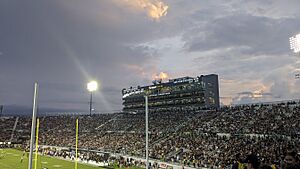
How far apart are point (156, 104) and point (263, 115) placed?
25608 millimetres

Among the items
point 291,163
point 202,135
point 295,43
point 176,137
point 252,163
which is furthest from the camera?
point 176,137

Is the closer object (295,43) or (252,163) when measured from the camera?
(252,163)

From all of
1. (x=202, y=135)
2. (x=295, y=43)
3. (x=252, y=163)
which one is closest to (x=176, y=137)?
(x=202, y=135)

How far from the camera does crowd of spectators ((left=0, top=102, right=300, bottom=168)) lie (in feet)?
102

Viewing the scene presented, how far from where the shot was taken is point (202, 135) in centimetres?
4022

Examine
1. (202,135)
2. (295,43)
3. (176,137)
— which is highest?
(295,43)

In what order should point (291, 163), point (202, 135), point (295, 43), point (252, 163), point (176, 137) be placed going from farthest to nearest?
point (176, 137) < point (202, 135) < point (295, 43) < point (252, 163) < point (291, 163)

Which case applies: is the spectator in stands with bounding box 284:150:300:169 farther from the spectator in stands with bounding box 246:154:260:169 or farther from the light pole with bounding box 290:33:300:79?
the light pole with bounding box 290:33:300:79

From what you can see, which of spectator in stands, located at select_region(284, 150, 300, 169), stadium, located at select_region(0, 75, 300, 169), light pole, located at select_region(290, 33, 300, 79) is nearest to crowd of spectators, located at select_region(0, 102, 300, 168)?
stadium, located at select_region(0, 75, 300, 169)

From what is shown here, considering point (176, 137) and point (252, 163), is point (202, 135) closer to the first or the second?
point (176, 137)

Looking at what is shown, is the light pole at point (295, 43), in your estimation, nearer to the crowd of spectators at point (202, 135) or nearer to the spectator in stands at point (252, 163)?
the crowd of spectators at point (202, 135)

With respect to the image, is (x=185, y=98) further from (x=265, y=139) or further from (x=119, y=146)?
(x=265, y=139)

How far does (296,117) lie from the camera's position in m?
34.6

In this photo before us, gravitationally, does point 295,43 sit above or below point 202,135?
above
